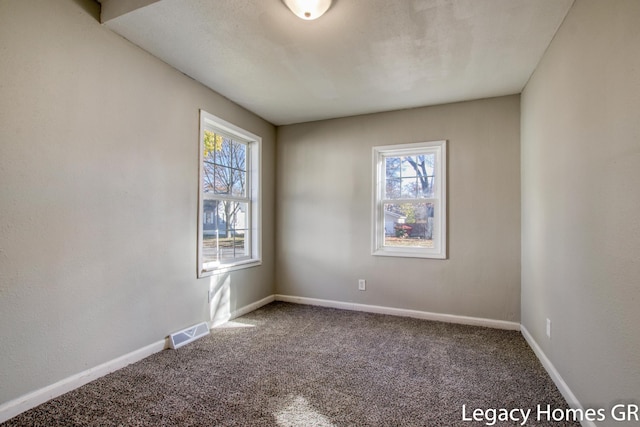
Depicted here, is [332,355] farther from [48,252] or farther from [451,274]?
[48,252]

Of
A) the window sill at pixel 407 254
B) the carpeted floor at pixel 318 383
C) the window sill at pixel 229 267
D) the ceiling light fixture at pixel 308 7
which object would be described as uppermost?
the ceiling light fixture at pixel 308 7

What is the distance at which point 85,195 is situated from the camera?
2.04 meters

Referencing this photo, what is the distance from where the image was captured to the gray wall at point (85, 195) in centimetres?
171

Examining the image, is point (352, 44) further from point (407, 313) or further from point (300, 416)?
point (407, 313)

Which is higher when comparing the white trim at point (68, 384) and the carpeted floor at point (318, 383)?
the white trim at point (68, 384)

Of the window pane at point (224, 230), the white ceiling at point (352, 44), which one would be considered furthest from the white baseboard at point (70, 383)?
the white ceiling at point (352, 44)

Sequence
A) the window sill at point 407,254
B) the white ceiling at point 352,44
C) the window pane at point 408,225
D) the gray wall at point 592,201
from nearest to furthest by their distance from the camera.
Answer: the gray wall at point 592,201 < the white ceiling at point 352,44 < the window sill at point 407,254 < the window pane at point 408,225

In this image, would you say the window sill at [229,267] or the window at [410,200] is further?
the window at [410,200]

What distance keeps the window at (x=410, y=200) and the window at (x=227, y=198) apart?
1.55 meters

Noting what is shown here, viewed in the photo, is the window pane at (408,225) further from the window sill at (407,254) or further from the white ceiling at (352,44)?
the white ceiling at (352,44)

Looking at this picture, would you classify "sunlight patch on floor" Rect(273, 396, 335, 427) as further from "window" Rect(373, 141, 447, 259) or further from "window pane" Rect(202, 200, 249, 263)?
"window" Rect(373, 141, 447, 259)

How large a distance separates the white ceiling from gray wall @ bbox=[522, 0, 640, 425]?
35cm

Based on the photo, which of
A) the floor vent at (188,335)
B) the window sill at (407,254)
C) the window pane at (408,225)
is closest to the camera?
the floor vent at (188,335)

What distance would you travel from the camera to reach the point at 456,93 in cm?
314
